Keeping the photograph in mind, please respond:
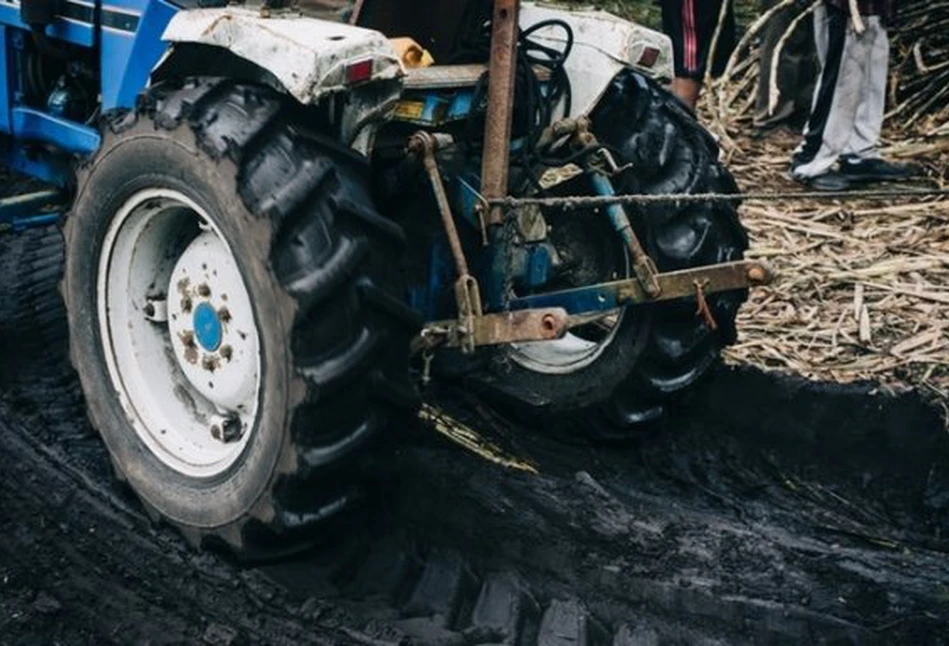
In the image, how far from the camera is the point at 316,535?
4113mm

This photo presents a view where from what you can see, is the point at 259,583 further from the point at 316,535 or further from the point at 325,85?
the point at 325,85

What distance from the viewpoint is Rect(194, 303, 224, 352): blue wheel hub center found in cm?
419

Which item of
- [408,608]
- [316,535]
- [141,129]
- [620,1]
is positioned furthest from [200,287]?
[620,1]

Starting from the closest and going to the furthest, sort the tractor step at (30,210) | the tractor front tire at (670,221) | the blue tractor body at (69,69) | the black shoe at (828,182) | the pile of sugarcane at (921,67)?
the blue tractor body at (69,69)
the tractor front tire at (670,221)
the tractor step at (30,210)
the black shoe at (828,182)
the pile of sugarcane at (921,67)

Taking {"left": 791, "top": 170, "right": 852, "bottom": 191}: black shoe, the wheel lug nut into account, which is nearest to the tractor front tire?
the wheel lug nut

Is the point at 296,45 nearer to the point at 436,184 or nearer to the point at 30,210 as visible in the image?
the point at 436,184

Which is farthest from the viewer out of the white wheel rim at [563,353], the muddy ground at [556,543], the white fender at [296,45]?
the white wheel rim at [563,353]

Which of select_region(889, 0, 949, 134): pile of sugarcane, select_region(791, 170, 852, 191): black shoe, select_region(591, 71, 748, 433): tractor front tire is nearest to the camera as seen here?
select_region(591, 71, 748, 433): tractor front tire

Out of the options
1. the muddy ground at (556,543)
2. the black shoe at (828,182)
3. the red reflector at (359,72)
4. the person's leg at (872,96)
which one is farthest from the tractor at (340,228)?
the person's leg at (872,96)

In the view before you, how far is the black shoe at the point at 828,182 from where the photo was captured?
7.61 meters

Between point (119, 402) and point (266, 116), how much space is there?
1.10 m

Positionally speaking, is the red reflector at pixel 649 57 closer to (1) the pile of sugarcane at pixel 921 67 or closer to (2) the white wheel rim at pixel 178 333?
(2) the white wheel rim at pixel 178 333

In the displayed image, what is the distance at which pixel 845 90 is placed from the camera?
25.2 ft

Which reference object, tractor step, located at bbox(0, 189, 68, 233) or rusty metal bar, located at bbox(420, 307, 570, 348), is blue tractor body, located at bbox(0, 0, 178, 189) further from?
rusty metal bar, located at bbox(420, 307, 570, 348)
